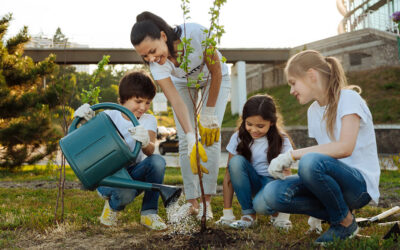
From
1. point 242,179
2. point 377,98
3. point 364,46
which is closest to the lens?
point 242,179

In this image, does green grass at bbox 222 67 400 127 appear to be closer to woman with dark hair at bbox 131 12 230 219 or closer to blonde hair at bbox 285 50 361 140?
woman with dark hair at bbox 131 12 230 219

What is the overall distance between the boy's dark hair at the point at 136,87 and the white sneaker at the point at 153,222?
810mm

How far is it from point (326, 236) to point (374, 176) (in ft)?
1.30

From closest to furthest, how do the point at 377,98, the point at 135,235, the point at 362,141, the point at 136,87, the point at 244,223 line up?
1. the point at 362,141
2. the point at 135,235
3. the point at 244,223
4. the point at 136,87
5. the point at 377,98

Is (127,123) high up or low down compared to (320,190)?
up

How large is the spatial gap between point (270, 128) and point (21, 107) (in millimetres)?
6227

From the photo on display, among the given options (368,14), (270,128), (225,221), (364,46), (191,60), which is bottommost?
(225,221)

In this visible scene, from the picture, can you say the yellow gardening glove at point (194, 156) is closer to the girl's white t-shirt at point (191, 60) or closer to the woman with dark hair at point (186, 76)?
the woman with dark hair at point (186, 76)

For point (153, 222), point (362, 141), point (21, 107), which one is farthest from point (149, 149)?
point (21, 107)

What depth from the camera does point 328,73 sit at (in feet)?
6.25

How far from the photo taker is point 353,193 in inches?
71.3

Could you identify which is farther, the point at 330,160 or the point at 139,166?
the point at 139,166

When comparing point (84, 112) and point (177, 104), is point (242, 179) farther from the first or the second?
point (84, 112)

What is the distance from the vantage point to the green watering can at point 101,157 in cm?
182
